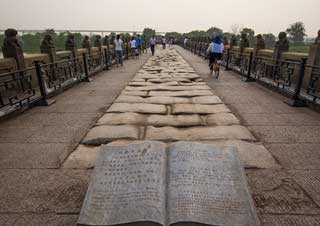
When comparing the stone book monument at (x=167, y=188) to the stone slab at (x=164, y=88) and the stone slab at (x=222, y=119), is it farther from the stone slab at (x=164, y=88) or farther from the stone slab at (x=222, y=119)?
the stone slab at (x=164, y=88)

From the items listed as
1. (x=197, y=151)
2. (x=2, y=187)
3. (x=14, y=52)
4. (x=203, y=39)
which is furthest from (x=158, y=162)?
(x=203, y=39)

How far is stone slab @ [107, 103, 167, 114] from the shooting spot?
4.60 m

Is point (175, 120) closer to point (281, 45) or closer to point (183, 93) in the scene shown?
point (183, 93)

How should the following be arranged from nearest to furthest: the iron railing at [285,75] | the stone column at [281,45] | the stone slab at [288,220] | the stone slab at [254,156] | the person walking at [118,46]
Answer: the stone slab at [288,220], the stone slab at [254,156], the iron railing at [285,75], the stone column at [281,45], the person walking at [118,46]

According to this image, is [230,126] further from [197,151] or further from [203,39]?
[203,39]

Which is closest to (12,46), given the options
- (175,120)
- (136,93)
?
(136,93)

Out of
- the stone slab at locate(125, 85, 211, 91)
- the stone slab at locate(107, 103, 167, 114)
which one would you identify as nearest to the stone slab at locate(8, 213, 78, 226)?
the stone slab at locate(107, 103, 167, 114)

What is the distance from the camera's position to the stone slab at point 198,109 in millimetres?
4541

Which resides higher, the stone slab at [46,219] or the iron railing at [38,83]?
the iron railing at [38,83]

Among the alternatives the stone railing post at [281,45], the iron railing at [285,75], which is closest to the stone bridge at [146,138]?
the iron railing at [285,75]

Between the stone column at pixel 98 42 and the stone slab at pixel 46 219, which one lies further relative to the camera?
the stone column at pixel 98 42

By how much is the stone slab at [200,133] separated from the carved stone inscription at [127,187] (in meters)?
1.29

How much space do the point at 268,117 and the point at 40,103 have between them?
5175 mm

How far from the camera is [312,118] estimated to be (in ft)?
13.8
